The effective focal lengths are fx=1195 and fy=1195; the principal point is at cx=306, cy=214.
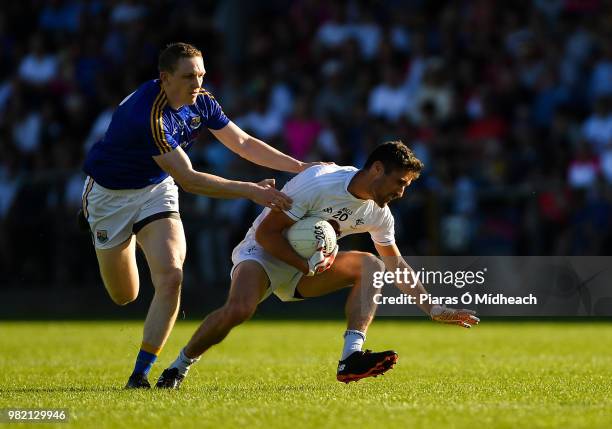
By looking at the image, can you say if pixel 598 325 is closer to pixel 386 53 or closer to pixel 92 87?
pixel 386 53

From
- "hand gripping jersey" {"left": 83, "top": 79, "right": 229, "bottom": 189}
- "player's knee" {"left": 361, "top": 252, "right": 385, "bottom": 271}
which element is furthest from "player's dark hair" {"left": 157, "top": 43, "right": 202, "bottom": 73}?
"player's knee" {"left": 361, "top": 252, "right": 385, "bottom": 271}

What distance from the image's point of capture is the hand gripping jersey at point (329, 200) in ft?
26.9

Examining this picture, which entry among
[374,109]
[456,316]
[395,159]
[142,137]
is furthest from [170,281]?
[374,109]

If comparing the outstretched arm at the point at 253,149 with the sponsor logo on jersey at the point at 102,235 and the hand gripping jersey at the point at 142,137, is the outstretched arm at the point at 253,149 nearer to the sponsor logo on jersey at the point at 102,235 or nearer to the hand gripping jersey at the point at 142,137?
the hand gripping jersey at the point at 142,137

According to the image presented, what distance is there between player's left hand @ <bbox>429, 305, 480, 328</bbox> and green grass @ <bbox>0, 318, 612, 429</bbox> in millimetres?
457

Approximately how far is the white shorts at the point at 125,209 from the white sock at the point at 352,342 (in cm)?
160

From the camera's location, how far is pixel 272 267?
27.4 ft

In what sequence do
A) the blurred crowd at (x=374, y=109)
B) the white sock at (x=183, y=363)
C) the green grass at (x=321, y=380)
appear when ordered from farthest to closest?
1. the blurred crowd at (x=374, y=109)
2. the white sock at (x=183, y=363)
3. the green grass at (x=321, y=380)

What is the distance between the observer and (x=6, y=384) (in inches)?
340

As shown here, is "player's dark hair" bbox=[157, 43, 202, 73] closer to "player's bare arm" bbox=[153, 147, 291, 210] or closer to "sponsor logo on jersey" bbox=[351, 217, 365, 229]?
"player's bare arm" bbox=[153, 147, 291, 210]

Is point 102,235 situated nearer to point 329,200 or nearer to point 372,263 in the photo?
point 329,200

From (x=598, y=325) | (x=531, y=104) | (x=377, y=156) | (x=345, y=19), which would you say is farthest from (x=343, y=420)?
(x=345, y=19)

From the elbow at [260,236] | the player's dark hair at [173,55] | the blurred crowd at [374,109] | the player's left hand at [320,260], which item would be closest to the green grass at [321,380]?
the player's left hand at [320,260]

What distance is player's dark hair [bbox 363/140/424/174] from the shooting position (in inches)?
317
